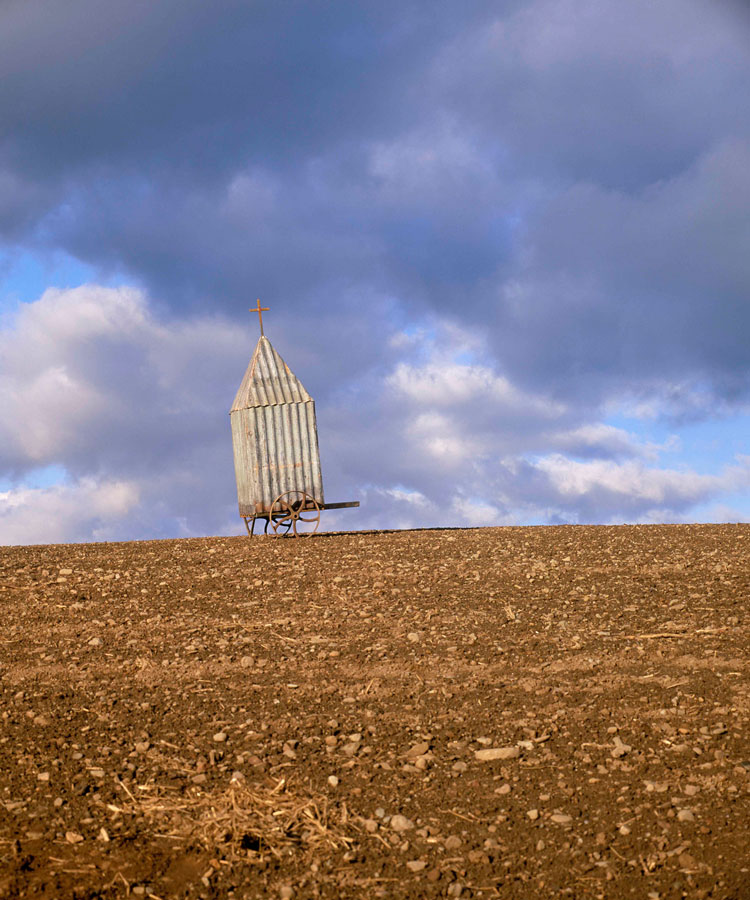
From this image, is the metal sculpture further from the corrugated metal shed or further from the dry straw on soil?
the dry straw on soil

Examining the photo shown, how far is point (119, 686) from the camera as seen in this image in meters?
7.02

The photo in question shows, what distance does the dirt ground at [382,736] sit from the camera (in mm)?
4523

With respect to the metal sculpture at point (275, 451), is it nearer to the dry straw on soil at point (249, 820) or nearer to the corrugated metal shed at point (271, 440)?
the corrugated metal shed at point (271, 440)

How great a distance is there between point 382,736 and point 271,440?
977 centimetres

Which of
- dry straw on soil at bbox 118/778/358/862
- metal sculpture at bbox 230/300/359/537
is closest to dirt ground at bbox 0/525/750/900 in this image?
dry straw on soil at bbox 118/778/358/862

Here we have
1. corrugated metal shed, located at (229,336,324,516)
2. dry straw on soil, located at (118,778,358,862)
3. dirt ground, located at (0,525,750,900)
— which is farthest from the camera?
corrugated metal shed, located at (229,336,324,516)

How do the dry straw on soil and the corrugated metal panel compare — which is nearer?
the dry straw on soil

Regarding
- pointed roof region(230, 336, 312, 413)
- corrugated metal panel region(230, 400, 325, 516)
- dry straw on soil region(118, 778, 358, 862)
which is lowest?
dry straw on soil region(118, 778, 358, 862)

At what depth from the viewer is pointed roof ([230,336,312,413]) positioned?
15.3 meters

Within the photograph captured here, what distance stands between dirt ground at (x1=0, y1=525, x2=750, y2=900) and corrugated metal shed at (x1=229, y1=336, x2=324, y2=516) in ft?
16.3

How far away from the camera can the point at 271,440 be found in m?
15.2

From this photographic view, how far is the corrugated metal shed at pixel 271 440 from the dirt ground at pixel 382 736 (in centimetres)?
497

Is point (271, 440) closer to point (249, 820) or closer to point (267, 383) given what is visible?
point (267, 383)


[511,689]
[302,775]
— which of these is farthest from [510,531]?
[302,775]
